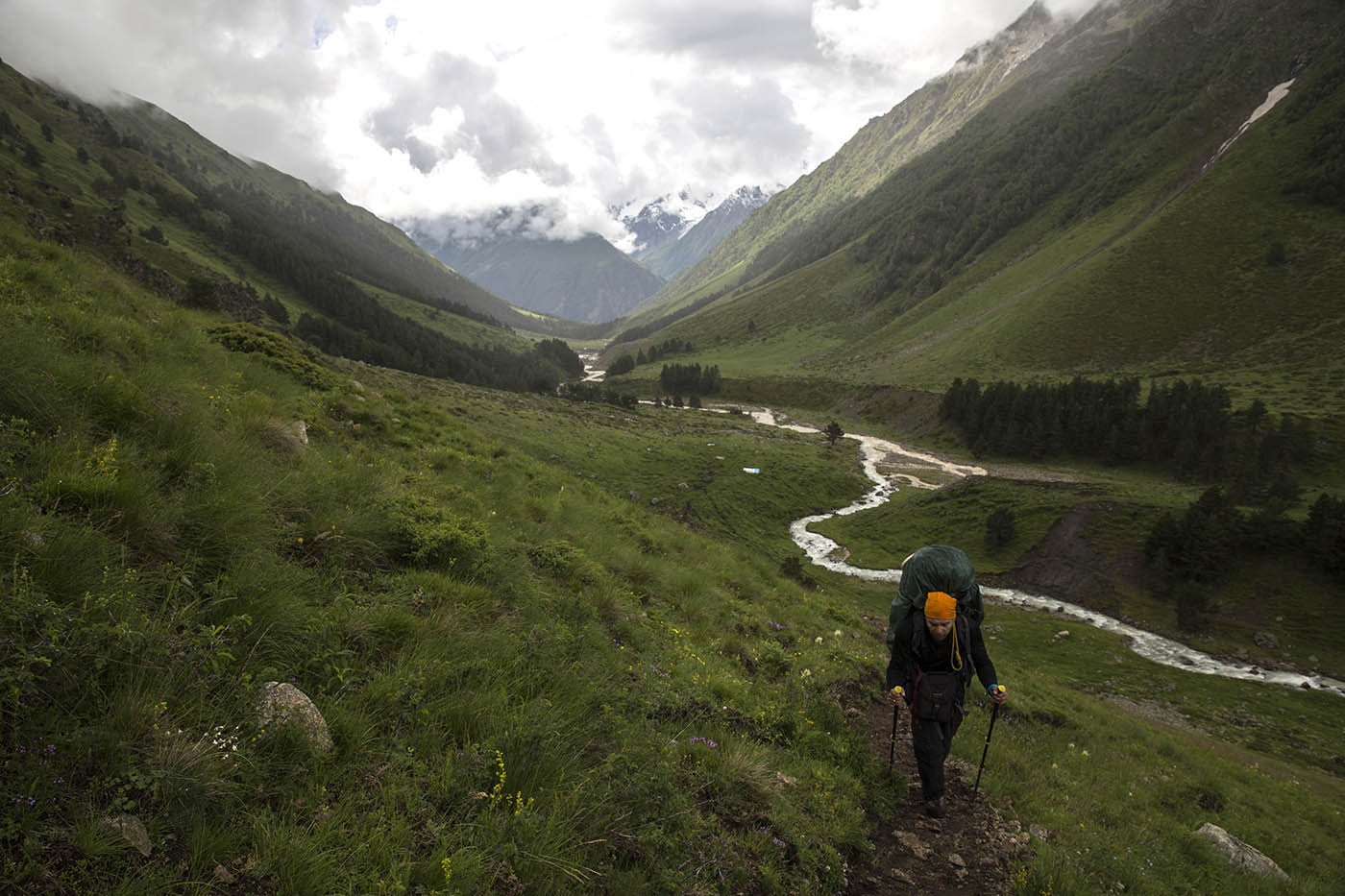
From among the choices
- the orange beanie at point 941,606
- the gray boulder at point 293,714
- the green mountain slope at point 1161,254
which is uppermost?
the green mountain slope at point 1161,254

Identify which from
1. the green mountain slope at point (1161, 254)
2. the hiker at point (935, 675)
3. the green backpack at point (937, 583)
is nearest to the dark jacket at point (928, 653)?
the hiker at point (935, 675)

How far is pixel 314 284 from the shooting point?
476ft

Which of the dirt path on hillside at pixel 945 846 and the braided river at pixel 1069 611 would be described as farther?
the braided river at pixel 1069 611

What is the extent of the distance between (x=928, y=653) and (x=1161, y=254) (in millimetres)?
154808

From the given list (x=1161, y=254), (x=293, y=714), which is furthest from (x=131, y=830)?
(x=1161, y=254)

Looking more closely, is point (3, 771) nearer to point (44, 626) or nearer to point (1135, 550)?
point (44, 626)

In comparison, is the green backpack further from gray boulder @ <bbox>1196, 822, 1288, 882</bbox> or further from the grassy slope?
gray boulder @ <bbox>1196, 822, 1288, 882</bbox>

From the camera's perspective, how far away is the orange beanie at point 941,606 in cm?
712

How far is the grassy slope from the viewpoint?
10.1 feet

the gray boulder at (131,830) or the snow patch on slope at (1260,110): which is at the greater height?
the snow patch on slope at (1260,110)

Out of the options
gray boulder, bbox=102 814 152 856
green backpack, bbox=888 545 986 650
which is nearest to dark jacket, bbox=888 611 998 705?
green backpack, bbox=888 545 986 650

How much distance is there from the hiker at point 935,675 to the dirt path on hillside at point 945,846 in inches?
13.5

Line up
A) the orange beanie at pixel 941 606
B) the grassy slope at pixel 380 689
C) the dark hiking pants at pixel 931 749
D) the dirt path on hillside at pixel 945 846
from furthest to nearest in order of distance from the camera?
the dark hiking pants at pixel 931 749 < the orange beanie at pixel 941 606 < the dirt path on hillside at pixel 945 846 < the grassy slope at pixel 380 689

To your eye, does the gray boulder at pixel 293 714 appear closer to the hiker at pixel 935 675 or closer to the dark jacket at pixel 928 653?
the hiker at pixel 935 675
